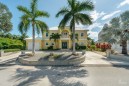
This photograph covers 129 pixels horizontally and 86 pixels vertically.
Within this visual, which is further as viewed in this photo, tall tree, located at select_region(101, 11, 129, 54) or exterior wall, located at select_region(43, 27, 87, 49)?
exterior wall, located at select_region(43, 27, 87, 49)

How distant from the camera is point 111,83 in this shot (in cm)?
1212

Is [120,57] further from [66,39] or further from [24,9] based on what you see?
[66,39]

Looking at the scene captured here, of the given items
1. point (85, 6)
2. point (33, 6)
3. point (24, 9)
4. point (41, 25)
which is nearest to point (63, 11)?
point (85, 6)

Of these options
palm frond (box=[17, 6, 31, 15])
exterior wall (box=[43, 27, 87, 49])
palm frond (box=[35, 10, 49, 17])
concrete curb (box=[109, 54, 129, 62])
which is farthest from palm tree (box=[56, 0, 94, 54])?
exterior wall (box=[43, 27, 87, 49])

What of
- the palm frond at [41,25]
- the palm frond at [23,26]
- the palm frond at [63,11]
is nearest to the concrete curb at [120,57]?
the palm frond at [63,11]

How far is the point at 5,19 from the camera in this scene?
2031 inches

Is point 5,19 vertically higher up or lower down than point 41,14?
higher up

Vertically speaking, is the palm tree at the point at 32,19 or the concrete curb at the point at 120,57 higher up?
the palm tree at the point at 32,19

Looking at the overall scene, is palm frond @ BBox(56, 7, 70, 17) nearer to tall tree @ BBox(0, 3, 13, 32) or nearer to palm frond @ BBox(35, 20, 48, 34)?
palm frond @ BBox(35, 20, 48, 34)

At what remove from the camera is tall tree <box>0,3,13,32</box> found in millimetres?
51100

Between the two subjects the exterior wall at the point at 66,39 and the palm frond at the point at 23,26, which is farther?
the exterior wall at the point at 66,39

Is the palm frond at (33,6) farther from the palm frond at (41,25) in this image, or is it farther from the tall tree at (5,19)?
the tall tree at (5,19)

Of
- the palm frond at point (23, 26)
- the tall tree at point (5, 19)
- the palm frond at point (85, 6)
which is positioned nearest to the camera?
the palm frond at point (85, 6)

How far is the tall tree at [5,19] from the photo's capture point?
168 feet
